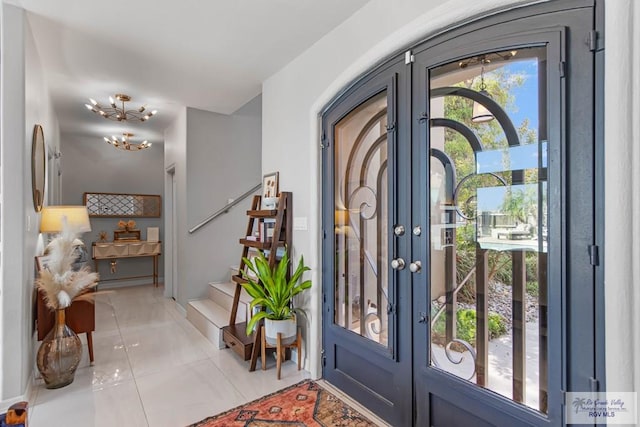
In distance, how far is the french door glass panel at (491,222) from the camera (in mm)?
1457

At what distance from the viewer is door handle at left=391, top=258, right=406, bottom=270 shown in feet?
6.54

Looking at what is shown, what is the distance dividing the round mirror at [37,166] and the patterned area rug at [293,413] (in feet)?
7.66

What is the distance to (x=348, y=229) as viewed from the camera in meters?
2.52

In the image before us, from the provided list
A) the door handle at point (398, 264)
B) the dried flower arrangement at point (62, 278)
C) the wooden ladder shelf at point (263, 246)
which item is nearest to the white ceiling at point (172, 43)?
the wooden ladder shelf at point (263, 246)

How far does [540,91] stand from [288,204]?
2091 mm

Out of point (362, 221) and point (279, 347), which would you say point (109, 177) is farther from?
point (362, 221)

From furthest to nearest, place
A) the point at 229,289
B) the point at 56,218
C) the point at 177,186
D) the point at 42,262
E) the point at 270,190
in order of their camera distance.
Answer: the point at 177,186 < the point at 229,289 < the point at 270,190 < the point at 56,218 < the point at 42,262

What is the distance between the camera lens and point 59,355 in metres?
2.49

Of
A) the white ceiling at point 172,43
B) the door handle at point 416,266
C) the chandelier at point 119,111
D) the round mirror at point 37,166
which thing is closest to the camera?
the door handle at point 416,266

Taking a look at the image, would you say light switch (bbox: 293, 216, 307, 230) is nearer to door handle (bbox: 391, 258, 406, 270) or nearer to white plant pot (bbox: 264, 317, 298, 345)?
white plant pot (bbox: 264, 317, 298, 345)

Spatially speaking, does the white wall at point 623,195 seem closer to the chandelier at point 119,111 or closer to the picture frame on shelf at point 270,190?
the picture frame on shelf at point 270,190

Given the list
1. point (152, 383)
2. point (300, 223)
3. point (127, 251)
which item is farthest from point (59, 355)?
point (127, 251)

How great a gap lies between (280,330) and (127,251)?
15.6 feet

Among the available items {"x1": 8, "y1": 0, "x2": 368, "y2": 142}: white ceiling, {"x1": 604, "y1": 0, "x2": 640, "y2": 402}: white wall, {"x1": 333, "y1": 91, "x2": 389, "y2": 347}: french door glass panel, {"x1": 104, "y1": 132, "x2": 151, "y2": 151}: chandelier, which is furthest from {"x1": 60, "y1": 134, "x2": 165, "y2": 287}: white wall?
{"x1": 604, "y1": 0, "x2": 640, "y2": 402}: white wall
